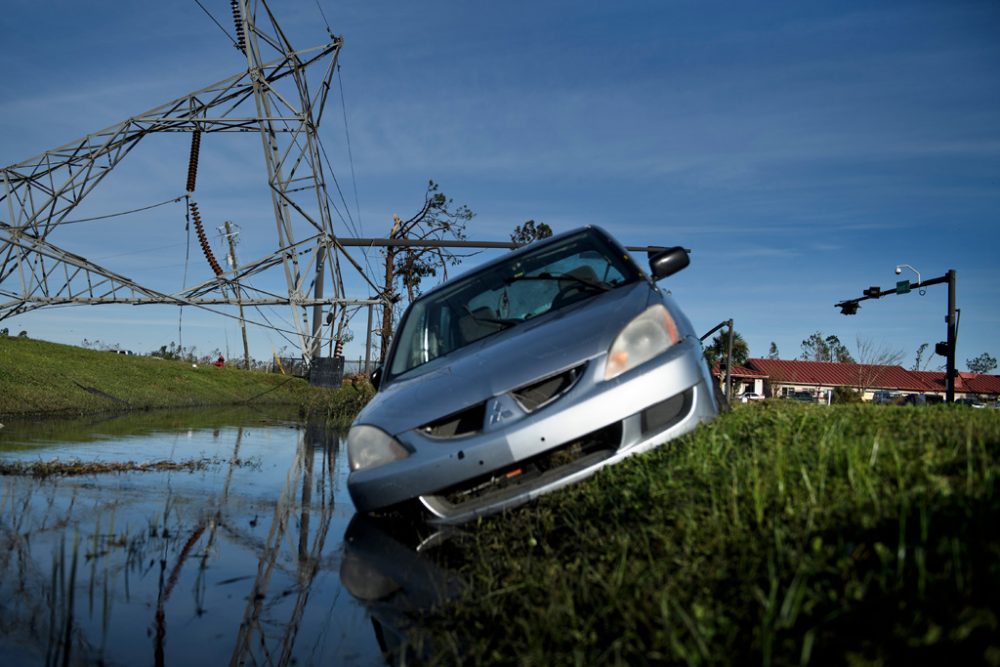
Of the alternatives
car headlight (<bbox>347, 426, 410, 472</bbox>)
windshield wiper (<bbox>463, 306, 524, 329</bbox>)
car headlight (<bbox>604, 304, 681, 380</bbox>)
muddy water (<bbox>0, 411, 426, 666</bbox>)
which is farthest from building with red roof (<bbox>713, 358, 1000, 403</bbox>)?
car headlight (<bbox>347, 426, 410, 472</bbox>)

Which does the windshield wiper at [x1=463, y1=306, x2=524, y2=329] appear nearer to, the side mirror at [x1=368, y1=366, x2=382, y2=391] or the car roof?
the car roof

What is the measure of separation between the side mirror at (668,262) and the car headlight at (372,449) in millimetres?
2375

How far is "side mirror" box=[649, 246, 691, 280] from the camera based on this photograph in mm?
5660

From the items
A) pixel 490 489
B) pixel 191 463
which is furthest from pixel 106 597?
pixel 191 463

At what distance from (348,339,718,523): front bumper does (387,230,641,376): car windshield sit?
56.7 inches

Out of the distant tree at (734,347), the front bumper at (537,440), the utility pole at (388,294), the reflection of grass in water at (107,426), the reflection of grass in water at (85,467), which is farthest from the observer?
the distant tree at (734,347)

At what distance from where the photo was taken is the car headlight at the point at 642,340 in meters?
4.27

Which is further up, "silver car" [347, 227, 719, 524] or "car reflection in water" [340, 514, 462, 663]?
"silver car" [347, 227, 719, 524]

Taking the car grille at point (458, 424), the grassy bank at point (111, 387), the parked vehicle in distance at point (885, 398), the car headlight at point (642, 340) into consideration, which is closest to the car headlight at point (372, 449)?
the car grille at point (458, 424)

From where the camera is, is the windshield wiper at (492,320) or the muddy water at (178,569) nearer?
the muddy water at (178,569)

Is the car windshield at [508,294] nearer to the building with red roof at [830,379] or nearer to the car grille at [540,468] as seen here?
the car grille at [540,468]

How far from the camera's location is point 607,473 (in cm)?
399

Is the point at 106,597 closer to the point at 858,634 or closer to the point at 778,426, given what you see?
the point at 858,634

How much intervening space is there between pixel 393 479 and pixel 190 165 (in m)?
24.2
